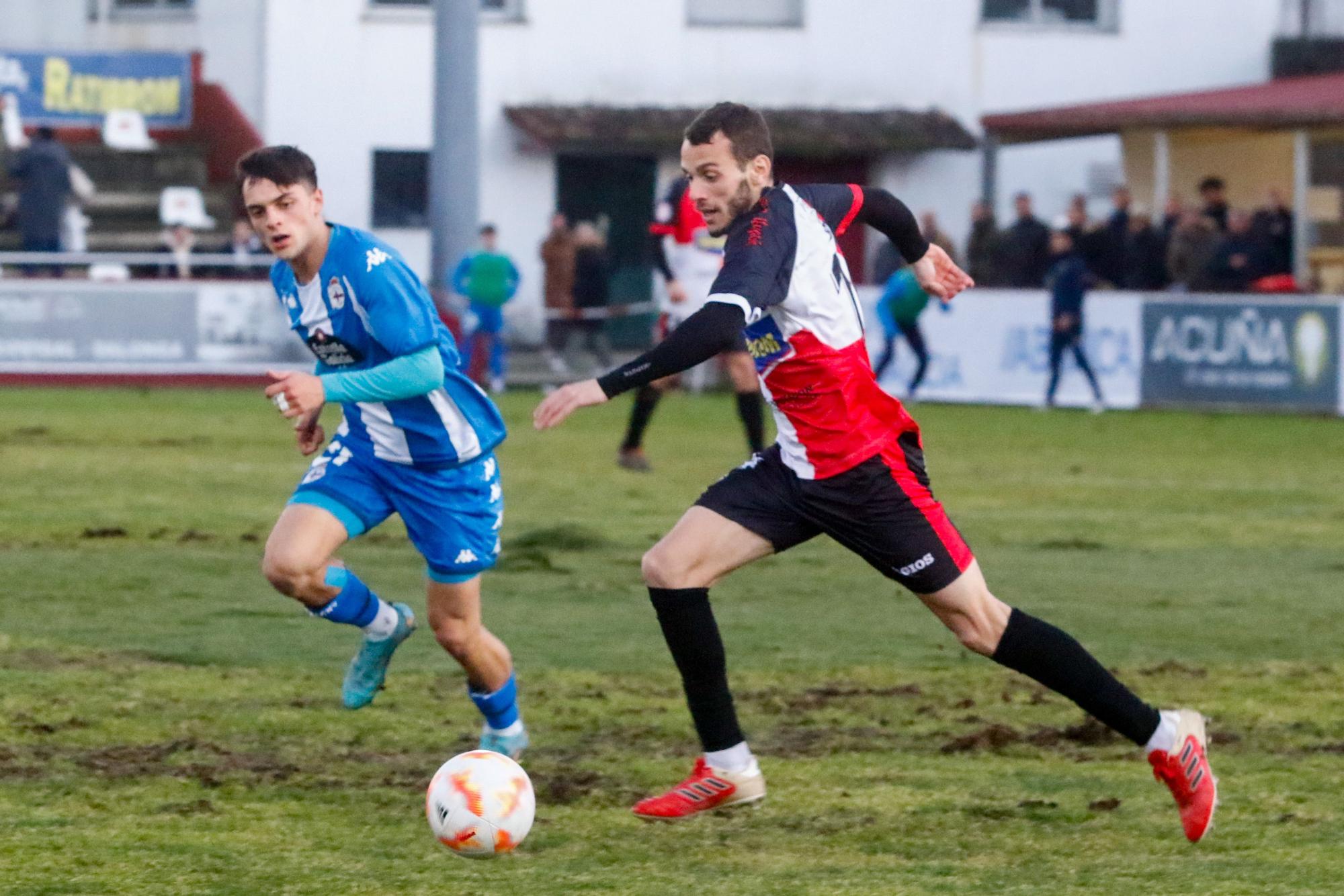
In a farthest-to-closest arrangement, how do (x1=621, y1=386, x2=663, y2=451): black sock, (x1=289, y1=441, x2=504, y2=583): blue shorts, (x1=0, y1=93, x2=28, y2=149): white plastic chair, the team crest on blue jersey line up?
1. (x1=0, y1=93, x2=28, y2=149): white plastic chair
2. (x1=621, y1=386, x2=663, y2=451): black sock
3. (x1=289, y1=441, x2=504, y2=583): blue shorts
4. the team crest on blue jersey

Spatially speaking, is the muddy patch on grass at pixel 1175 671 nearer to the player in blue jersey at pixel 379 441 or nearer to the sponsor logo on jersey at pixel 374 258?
the player in blue jersey at pixel 379 441

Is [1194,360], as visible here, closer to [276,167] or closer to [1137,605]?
[1137,605]

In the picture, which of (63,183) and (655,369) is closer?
(655,369)

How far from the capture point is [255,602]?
9.79 m

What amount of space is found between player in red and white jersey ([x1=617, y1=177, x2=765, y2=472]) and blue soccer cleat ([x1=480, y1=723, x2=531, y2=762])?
7209mm

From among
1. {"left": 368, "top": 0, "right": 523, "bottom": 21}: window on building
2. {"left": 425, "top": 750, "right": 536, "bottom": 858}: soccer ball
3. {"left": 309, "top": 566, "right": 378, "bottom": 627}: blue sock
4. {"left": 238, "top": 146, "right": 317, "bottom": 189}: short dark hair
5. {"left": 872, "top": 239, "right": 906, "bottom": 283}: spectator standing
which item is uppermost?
{"left": 368, "top": 0, "right": 523, "bottom": 21}: window on building

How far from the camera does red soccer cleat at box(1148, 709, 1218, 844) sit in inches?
222

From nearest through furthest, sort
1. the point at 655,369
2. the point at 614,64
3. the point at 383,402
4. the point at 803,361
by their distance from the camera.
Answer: the point at 655,369
the point at 803,361
the point at 383,402
the point at 614,64

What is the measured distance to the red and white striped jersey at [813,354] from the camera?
5.87 metres

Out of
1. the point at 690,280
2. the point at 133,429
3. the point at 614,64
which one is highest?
the point at 614,64

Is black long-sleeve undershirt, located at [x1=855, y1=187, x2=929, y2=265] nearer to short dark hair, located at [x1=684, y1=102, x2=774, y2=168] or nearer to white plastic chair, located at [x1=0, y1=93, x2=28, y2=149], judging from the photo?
short dark hair, located at [x1=684, y1=102, x2=774, y2=168]

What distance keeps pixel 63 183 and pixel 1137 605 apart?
59.7 feet

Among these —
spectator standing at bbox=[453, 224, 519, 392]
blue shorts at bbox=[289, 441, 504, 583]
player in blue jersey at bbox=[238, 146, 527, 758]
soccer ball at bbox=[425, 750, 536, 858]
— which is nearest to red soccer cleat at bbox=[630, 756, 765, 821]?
soccer ball at bbox=[425, 750, 536, 858]

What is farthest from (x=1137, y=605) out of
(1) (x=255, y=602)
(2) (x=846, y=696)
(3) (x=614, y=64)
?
(3) (x=614, y=64)
